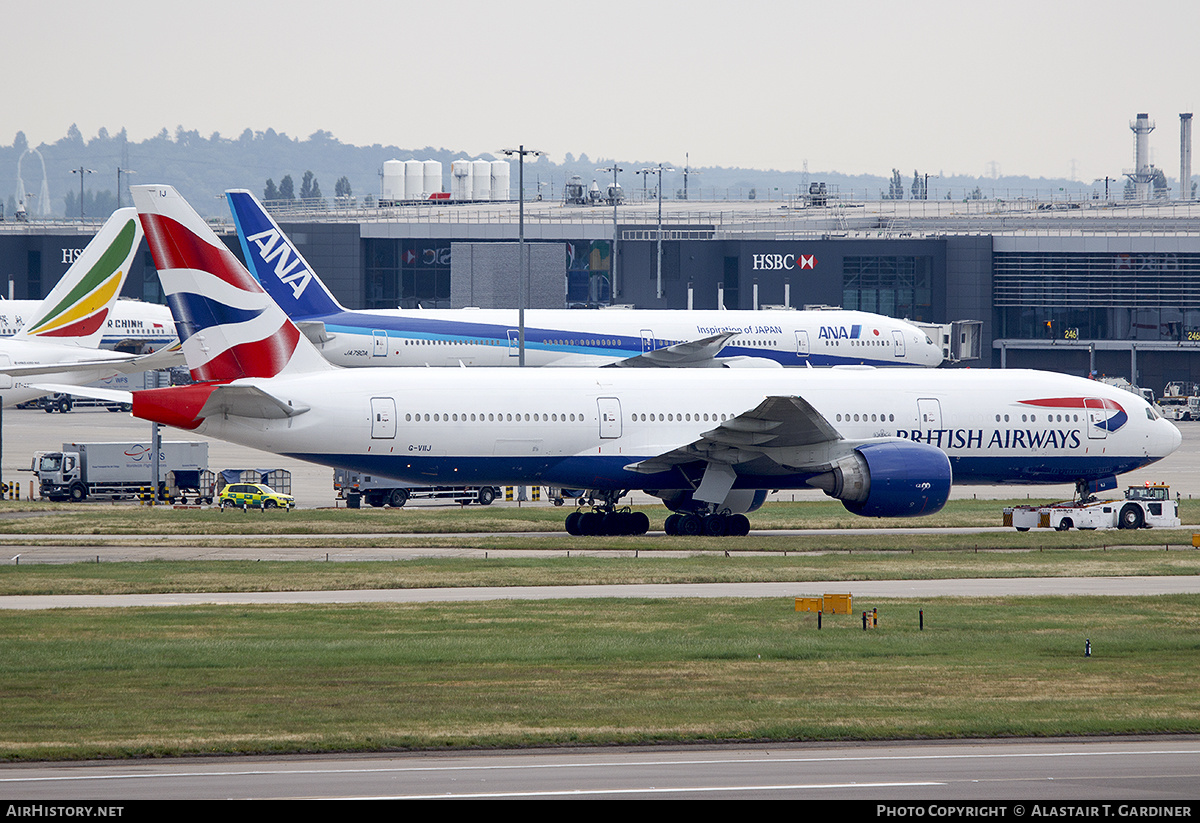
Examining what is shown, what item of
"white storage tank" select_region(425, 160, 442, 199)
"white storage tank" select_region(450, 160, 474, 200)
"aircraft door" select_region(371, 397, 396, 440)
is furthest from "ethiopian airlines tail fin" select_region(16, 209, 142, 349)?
"white storage tank" select_region(425, 160, 442, 199)

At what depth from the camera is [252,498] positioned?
53.4m

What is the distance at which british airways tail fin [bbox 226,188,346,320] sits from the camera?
58.7 metres

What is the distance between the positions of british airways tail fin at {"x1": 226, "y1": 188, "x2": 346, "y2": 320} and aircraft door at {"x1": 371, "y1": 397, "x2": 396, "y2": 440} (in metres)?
22.1

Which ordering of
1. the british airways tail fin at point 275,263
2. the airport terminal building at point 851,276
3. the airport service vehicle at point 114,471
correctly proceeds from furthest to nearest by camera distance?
the airport terminal building at point 851,276 < the british airways tail fin at point 275,263 < the airport service vehicle at point 114,471

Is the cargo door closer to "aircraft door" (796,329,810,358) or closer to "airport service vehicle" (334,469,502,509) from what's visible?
"aircraft door" (796,329,810,358)

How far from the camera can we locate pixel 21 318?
9056 centimetres

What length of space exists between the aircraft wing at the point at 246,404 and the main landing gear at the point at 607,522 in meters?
8.63

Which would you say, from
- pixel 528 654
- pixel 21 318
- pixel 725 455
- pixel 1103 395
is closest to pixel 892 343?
pixel 1103 395

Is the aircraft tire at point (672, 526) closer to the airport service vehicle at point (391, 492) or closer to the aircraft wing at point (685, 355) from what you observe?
the airport service vehicle at point (391, 492)

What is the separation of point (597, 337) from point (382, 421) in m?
30.1

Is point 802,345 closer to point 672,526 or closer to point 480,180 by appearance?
point 672,526

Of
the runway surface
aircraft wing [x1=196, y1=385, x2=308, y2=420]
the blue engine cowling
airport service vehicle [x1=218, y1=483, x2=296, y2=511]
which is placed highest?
aircraft wing [x1=196, y1=385, x2=308, y2=420]

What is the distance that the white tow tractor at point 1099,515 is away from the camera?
43.0 metres

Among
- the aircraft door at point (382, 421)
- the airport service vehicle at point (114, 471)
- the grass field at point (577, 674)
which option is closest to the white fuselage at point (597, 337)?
the airport service vehicle at point (114, 471)
